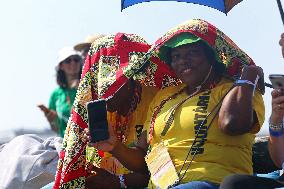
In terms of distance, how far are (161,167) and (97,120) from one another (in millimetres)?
442

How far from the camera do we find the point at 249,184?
122 inches

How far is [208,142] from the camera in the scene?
3629 mm

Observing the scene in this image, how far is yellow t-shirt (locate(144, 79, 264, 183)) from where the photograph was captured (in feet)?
11.7

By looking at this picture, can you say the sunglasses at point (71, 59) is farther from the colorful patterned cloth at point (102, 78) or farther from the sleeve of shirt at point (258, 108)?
the sleeve of shirt at point (258, 108)

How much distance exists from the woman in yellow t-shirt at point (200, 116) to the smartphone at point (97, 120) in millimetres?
112

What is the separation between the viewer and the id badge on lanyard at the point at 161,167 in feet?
11.9

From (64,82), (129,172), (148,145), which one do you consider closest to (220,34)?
(148,145)

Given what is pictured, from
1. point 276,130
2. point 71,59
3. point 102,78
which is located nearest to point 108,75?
point 102,78

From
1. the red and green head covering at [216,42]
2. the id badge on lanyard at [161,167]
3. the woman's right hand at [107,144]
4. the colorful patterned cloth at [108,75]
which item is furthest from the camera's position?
the colorful patterned cloth at [108,75]

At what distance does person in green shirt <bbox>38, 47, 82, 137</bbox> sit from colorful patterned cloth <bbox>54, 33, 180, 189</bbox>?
5.52ft

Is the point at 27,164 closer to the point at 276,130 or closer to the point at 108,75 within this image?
the point at 108,75

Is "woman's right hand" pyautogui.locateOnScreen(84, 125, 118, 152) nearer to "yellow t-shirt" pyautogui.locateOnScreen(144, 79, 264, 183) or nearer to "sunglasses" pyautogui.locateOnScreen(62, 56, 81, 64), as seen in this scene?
"yellow t-shirt" pyautogui.locateOnScreen(144, 79, 264, 183)

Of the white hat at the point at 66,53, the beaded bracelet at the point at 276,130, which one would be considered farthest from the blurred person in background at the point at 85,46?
the beaded bracelet at the point at 276,130

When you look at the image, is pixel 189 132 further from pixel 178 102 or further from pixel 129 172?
pixel 129 172
